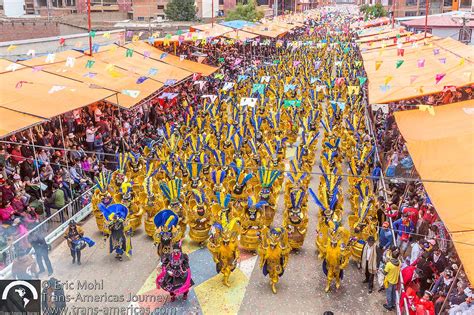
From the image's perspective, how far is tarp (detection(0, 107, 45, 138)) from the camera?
9.80 m

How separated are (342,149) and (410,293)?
28.1 ft

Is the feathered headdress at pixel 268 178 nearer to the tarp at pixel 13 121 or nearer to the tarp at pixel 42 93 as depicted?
the tarp at pixel 42 93

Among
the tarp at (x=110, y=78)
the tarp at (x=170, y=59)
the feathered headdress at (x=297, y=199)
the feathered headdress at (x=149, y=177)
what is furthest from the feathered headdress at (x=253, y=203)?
the tarp at (x=170, y=59)

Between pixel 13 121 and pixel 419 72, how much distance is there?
43.2ft

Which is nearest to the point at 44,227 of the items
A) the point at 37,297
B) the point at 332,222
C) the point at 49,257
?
the point at 49,257

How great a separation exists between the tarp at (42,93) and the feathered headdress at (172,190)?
3398mm

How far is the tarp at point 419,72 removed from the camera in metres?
13.4

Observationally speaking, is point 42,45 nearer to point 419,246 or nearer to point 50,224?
point 50,224

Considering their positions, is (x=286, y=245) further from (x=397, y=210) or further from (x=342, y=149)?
(x=342, y=149)

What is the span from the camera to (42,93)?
40.3 ft

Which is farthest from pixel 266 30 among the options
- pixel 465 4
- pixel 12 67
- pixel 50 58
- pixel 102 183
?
pixel 465 4

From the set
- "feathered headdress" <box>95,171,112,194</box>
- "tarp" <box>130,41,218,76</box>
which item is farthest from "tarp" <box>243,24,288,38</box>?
"feathered headdress" <box>95,171,112,194</box>

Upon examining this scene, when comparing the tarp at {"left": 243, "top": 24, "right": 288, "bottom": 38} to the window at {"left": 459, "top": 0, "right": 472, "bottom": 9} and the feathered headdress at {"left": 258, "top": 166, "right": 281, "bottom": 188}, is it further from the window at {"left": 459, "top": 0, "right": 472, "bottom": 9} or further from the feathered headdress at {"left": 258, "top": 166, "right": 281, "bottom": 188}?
the window at {"left": 459, "top": 0, "right": 472, "bottom": 9}

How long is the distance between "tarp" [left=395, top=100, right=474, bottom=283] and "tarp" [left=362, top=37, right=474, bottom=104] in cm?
70
